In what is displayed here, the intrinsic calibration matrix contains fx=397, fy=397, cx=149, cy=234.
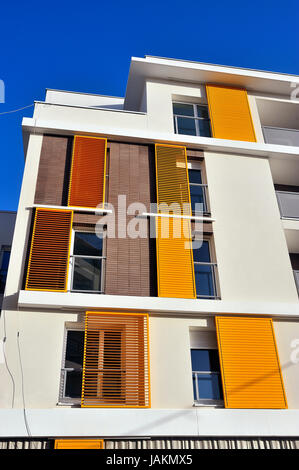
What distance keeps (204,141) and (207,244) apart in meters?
3.73

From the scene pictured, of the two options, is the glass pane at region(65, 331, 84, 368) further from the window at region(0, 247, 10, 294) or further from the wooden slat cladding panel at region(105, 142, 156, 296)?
the window at region(0, 247, 10, 294)

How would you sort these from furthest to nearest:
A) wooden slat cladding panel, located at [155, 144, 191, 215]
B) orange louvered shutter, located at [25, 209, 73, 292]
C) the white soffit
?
the white soffit → wooden slat cladding panel, located at [155, 144, 191, 215] → orange louvered shutter, located at [25, 209, 73, 292]

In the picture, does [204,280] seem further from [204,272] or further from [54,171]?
[54,171]

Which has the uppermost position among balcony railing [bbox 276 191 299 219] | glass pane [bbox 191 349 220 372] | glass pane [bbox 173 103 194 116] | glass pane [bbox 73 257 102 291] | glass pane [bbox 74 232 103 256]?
glass pane [bbox 173 103 194 116]

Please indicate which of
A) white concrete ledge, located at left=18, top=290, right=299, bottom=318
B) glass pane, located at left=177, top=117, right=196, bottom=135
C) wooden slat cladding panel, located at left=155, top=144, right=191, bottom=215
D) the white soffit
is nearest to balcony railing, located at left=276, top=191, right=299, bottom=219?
wooden slat cladding panel, located at left=155, top=144, right=191, bottom=215

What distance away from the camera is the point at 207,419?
8.46 meters

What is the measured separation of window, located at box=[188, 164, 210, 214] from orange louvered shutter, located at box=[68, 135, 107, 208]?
9.28ft

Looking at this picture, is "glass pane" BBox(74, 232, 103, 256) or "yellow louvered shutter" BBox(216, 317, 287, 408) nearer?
"yellow louvered shutter" BBox(216, 317, 287, 408)

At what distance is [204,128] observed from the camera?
1412cm

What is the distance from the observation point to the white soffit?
1436cm

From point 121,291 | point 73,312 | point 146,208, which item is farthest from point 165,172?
point 73,312

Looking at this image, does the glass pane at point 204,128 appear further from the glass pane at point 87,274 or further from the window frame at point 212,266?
the glass pane at point 87,274

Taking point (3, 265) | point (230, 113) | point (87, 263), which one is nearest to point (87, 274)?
point (87, 263)

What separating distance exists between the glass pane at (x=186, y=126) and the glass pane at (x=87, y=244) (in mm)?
5278
